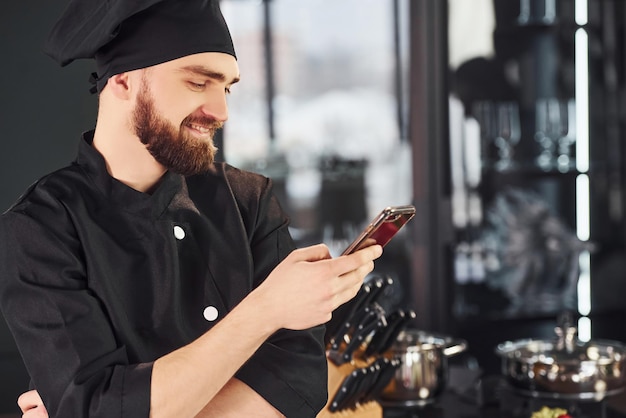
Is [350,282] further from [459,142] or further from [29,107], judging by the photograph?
[459,142]

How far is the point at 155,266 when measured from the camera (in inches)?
59.6

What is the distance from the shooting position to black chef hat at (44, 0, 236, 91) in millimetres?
1453

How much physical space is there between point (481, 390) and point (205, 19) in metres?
1.36

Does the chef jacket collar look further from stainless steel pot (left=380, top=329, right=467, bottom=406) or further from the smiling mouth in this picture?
stainless steel pot (left=380, top=329, right=467, bottom=406)

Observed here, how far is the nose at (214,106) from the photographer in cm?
148

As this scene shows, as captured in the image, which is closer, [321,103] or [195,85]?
[195,85]

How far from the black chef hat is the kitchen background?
237cm

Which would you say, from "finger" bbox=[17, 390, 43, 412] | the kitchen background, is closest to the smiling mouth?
"finger" bbox=[17, 390, 43, 412]

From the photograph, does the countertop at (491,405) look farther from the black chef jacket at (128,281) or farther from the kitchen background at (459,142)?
the kitchen background at (459,142)

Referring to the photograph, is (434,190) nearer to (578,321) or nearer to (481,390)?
(578,321)

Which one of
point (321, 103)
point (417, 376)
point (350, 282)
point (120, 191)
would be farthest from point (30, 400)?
point (321, 103)

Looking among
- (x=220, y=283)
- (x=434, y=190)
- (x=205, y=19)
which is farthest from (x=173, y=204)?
(x=434, y=190)

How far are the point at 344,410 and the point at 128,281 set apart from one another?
714 millimetres

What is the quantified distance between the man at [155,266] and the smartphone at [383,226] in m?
0.02
